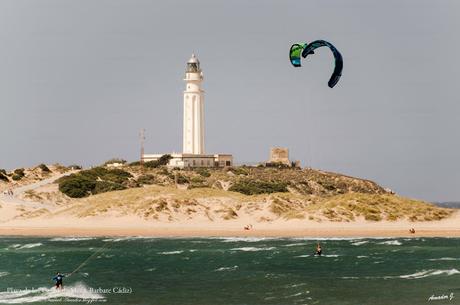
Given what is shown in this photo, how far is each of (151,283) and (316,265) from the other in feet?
37.7

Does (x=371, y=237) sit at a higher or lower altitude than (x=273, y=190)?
lower

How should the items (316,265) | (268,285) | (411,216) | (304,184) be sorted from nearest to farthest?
(268,285) → (316,265) → (411,216) → (304,184)

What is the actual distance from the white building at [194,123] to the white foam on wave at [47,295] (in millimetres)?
78695

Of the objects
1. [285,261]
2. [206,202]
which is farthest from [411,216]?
[285,261]

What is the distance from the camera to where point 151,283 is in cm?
4341

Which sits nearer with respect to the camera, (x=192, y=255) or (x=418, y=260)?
(x=418, y=260)

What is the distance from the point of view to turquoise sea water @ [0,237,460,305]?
38.6 m

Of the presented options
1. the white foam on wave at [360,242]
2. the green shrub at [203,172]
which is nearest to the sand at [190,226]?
the white foam on wave at [360,242]

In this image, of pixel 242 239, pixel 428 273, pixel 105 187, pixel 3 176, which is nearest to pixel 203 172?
pixel 105 187

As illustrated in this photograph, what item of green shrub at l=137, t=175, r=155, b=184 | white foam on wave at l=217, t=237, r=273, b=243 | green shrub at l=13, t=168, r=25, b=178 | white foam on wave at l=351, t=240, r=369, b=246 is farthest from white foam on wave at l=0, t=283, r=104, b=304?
green shrub at l=13, t=168, r=25, b=178

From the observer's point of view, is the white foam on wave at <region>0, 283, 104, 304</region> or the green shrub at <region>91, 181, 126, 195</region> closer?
the white foam on wave at <region>0, 283, 104, 304</region>

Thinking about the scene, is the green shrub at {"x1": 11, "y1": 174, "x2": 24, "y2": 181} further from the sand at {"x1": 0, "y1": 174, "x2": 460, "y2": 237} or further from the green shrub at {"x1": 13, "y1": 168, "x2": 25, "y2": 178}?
the sand at {"x1": 0, "y1": 174, "x2": 460, "y2": 237}

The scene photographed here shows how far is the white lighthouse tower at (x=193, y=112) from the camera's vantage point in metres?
122

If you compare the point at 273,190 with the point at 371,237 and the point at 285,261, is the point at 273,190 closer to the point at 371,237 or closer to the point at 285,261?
the point at 371,237
